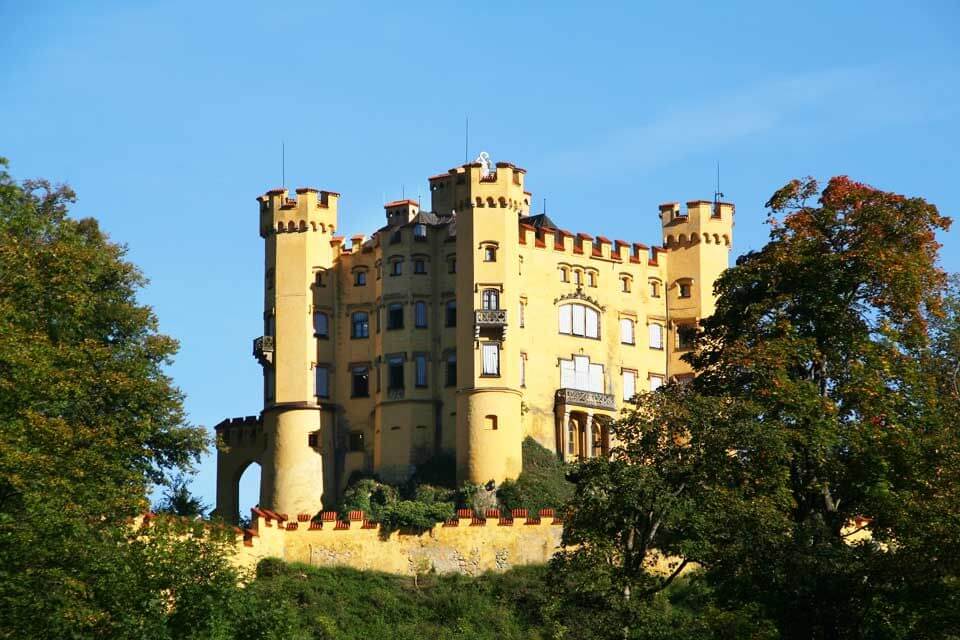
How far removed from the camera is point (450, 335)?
93.4 metres

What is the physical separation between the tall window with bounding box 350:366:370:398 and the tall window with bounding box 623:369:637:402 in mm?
11089

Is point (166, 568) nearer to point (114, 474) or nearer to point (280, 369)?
point (114, 474)

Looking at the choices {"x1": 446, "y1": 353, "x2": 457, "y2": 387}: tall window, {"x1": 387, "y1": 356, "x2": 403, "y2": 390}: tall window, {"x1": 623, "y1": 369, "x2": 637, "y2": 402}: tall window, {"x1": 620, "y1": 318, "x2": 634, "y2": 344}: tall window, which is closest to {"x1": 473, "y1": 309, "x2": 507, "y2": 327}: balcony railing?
{"x1": 446, "y1": 353, "x2": 457, "y2": 387}: tall window

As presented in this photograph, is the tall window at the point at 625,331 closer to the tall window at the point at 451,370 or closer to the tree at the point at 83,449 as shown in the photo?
the tall window at the point at 451,370

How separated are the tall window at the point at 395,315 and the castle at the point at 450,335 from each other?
8cm

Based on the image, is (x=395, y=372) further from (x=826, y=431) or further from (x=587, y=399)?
(x=826, y=431)

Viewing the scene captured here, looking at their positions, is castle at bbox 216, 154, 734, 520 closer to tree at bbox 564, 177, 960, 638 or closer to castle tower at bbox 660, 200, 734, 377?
castle tower at bbox 660, 200, 734, 377

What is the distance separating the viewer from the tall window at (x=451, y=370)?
306 ft

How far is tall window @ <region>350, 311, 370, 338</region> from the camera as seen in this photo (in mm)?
96000

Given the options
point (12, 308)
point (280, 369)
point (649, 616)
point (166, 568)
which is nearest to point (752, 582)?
point (649, 616)

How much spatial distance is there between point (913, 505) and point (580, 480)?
9.08 m

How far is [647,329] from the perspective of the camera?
9856cm

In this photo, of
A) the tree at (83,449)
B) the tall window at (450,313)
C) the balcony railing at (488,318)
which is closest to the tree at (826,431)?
the tree at (83,449)

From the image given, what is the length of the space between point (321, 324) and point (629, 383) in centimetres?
1350
